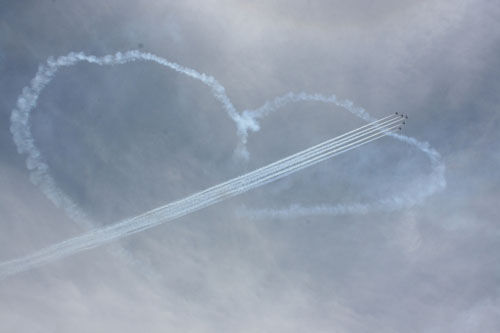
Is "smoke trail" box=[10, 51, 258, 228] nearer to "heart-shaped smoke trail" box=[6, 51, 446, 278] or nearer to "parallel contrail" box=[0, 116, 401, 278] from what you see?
"heart-shaped smoke trail" box=[6, 51, 446, 278]

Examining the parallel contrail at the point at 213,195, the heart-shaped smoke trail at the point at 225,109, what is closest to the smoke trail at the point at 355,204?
the heart-shaped smoke trail at the point at 225,109

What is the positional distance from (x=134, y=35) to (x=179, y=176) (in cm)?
892

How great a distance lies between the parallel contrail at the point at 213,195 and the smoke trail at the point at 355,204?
1.21 metres

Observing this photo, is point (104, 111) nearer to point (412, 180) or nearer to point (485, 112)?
point (412, 180)

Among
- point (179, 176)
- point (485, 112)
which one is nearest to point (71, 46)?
point (179, 176)

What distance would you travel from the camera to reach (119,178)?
971 inches

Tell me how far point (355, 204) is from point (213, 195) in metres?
8.69

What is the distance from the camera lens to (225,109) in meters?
24.8

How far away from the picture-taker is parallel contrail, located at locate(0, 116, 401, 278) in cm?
2462

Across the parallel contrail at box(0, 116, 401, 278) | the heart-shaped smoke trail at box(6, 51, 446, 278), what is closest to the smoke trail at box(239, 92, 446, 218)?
the heart-shaped smoke trail at box(6, 51, 446, 278)

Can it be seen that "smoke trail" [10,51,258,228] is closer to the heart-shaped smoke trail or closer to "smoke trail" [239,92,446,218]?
the heart-shaped smoke trail

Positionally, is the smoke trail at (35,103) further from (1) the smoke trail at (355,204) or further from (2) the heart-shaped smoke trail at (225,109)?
(1) the smoke trail at (355,204)

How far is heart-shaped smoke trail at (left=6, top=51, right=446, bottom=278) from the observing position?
2441cm

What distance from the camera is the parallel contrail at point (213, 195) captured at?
2462 centimetres
